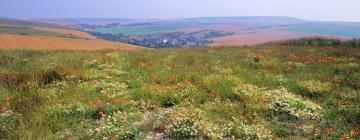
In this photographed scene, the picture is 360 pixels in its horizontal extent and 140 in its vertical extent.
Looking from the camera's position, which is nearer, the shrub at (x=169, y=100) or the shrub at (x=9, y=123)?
the shrub at (x=9, y=123)

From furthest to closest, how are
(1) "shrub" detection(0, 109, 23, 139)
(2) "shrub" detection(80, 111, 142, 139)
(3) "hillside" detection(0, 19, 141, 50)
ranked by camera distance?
1. (3) "hillside" detection(0, 19, 141, 50)
2. (1) "shrub" detection(0, 109, 23, 139)
3. (2) "shrub" detection(80, 111, 142, 139)

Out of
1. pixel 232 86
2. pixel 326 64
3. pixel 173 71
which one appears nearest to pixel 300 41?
pixel 326 64

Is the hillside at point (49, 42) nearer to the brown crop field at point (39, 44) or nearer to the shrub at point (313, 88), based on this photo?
the brown crop field at point (39, 44)

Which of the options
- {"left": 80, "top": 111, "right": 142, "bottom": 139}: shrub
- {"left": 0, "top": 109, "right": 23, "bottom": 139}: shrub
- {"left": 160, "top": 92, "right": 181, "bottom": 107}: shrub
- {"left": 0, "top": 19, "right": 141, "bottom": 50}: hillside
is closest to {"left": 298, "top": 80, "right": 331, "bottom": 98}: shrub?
{"left": 160, "top": 92, "right": 181, "bottom": 107}: shrub

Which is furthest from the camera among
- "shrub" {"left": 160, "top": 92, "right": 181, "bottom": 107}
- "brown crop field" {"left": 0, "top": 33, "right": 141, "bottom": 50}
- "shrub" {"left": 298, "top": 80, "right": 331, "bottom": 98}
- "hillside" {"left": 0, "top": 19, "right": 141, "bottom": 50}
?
"hillside" {"left": 0, "top": 19, "right": 141, "bottom": 50}

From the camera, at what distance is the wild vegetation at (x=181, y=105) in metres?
8.96

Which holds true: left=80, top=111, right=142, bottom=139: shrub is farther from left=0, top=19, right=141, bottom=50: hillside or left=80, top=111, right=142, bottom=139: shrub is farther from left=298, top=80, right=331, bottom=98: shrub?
left=0, top=19, right=141, bottom=50: hillside

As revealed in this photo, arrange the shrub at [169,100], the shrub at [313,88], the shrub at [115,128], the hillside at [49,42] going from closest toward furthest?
1. the shrub at [115,128]
2. the shrub at [169,100]
3. the shrub at [313,88]
4. the hillside at [49,42]

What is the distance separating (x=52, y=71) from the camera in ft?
53.9

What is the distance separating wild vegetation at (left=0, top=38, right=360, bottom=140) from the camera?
8.96m

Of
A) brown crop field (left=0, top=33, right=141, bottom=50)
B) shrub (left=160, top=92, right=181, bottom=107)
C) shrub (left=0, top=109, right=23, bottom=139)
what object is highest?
shrub (left=160, top=92, right=181, bottom=107)

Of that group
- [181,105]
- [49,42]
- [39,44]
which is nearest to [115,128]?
[181,105]

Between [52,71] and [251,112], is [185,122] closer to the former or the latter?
[251,112]

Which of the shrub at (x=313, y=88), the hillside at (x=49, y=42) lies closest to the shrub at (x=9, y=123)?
the shrub at (x=313, y=88)
